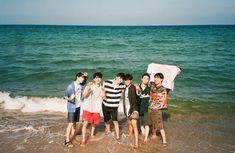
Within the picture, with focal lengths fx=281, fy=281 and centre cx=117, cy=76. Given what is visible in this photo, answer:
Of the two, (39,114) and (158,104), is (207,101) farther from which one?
(39,114)

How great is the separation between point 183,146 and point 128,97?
188 cm

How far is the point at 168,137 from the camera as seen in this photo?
765cm

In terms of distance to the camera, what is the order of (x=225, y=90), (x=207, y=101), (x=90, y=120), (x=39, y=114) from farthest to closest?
1. (x=225, y=90)
2. (x=207, y=101)
3. (x=39, y=114)
4. (x=90, y=120)

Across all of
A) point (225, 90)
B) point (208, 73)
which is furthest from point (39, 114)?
point (208, 73)

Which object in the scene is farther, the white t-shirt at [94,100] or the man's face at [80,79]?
the white t-shirt at [94,100]

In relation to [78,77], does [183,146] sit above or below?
below

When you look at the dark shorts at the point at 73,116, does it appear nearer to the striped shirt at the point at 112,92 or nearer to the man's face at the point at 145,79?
the striped shirt at the point at 112,92

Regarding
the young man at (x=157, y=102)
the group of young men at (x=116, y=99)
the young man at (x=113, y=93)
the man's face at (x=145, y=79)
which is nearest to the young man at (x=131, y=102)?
the group of young men at (x=116, y=99)

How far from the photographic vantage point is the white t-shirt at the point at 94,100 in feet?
22.7

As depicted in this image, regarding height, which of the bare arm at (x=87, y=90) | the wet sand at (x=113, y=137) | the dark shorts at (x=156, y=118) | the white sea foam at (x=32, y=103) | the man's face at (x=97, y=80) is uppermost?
the man's face at (x=97, y=80)

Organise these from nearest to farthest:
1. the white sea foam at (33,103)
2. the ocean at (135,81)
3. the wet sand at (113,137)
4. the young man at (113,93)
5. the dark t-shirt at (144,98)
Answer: the wet sand at (113,137), the young man at (113,93), the dark t-shirt at (144,98), the ocean at (135,81), the white sea foam at (33,103)

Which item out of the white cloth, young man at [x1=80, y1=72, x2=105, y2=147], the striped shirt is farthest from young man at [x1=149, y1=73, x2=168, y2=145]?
young man at [x1=80, y1=72, x2=105, y2=147]

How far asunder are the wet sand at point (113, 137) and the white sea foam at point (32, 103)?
3.01ft

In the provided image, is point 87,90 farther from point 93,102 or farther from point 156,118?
point 156,118
